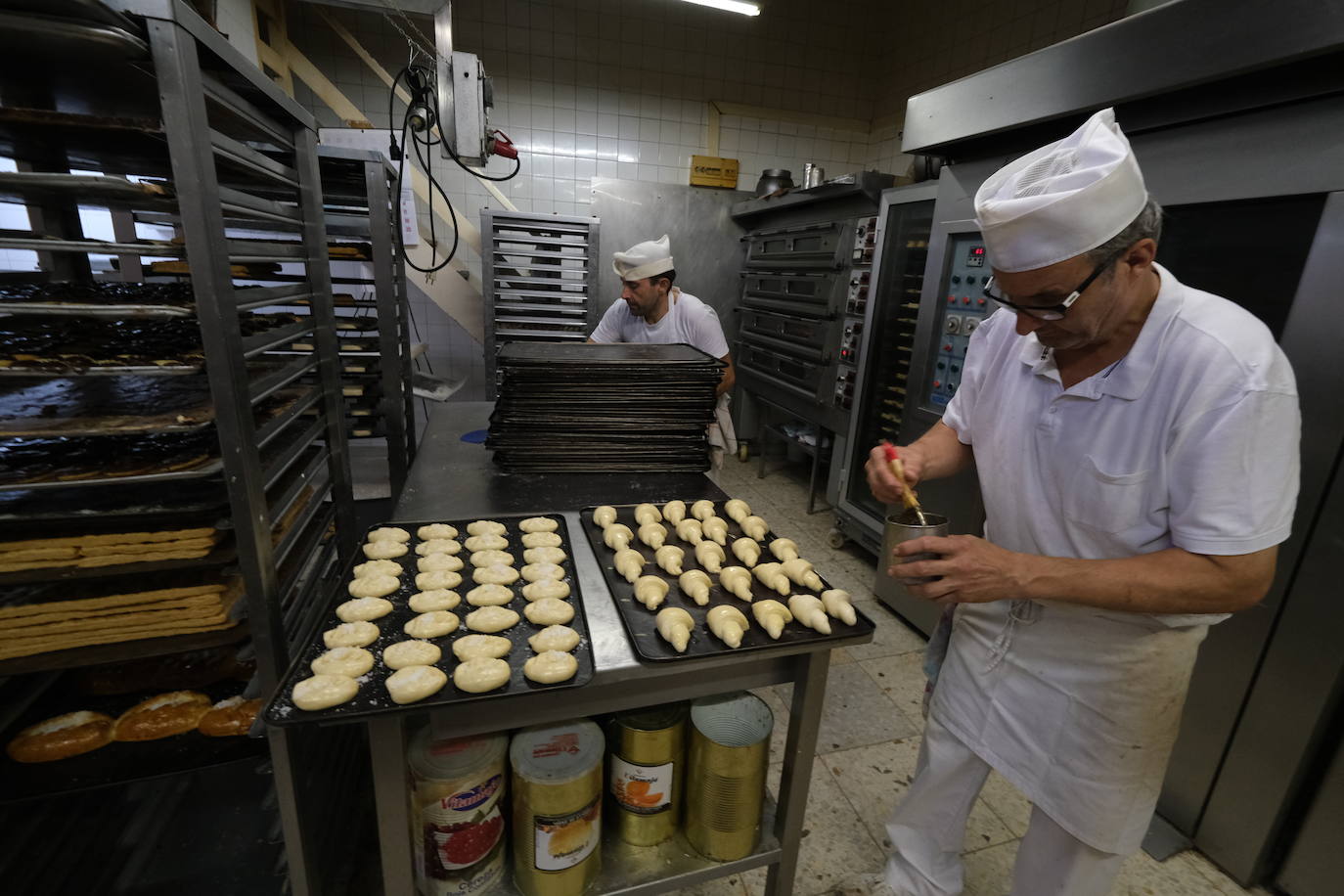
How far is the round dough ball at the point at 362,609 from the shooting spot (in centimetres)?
103

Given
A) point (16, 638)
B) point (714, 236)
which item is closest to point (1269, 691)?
point (16, 638)

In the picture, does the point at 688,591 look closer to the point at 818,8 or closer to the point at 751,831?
the point at 751,831

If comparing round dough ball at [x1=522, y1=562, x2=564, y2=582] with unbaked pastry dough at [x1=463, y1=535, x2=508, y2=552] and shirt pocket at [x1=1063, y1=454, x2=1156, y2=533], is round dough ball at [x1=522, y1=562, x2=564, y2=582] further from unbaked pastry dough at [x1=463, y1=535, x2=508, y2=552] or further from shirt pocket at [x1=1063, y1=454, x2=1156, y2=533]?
shirt pocket at [x1=1063, y1=454, x2=1156, y2=533]

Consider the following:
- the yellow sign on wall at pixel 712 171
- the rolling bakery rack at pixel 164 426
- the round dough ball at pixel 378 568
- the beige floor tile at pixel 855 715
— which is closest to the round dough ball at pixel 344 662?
the rolling bakery rack at pixel 164 426

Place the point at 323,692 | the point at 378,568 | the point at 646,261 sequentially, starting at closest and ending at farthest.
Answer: the point at 323,692 < the point at 378,568 < the point at 646,261

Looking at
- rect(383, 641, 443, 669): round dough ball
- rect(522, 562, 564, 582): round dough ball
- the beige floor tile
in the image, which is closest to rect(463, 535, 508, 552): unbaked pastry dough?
rect(522, 562, 564, 582): round dough ball

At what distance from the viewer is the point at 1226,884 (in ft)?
5.42

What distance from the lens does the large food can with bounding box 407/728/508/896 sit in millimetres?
1044

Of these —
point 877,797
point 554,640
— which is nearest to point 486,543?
point 554,640

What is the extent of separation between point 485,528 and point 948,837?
1380 millimetres

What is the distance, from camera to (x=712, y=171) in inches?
192

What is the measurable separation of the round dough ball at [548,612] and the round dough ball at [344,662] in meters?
0.26

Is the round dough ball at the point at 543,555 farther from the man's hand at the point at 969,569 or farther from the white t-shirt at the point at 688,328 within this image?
the white t-shirt at the point at 688,328

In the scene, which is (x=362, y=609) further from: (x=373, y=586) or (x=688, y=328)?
(x=688, y=328)
